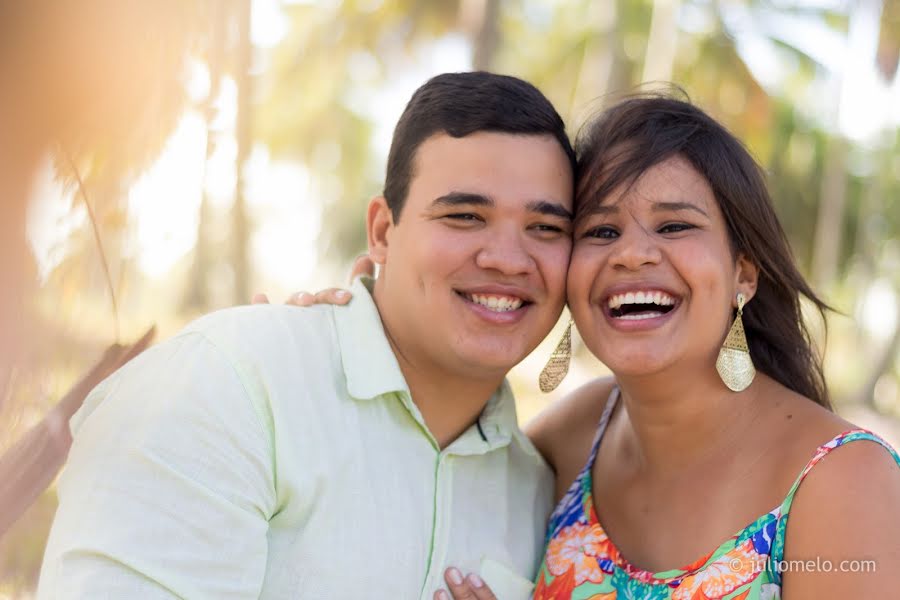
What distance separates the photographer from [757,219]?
11.0ft

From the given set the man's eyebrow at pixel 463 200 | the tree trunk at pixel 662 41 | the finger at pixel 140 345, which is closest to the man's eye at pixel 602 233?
the man's eyebrow at pixel 463 200

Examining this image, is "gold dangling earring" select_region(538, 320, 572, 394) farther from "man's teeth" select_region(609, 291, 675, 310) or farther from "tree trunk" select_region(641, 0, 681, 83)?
"tree trunk" select_region(641, 0, 681, 83)

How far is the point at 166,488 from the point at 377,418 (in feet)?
2.48

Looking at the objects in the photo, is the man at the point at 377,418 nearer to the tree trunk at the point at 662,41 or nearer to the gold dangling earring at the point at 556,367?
the gold dangling earring at the point at 556,367

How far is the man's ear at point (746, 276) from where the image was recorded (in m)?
3.43

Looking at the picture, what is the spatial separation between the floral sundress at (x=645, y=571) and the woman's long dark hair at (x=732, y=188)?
0.69 meters

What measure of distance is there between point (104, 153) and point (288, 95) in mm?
31037

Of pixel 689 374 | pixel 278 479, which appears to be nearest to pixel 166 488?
pixel 278 479

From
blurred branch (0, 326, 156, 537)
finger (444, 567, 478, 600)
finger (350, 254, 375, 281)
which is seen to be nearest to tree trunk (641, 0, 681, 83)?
finger (350, 254, 375, 281)

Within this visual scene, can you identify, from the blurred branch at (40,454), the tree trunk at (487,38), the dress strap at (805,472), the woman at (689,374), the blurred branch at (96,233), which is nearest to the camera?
the blurred branch at (96,233)

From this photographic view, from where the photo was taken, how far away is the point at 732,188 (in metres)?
3.33

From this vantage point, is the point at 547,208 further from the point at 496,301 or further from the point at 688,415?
the point at 688,415

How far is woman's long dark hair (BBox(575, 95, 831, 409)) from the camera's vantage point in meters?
3.34

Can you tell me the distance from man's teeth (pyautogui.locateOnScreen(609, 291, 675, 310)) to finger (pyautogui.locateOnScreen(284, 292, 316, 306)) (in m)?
1.02
